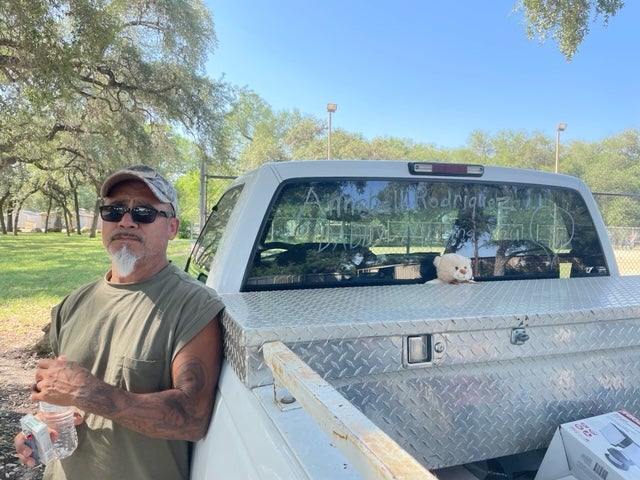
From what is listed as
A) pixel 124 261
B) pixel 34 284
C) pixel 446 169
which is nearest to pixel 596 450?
pixel 446 169

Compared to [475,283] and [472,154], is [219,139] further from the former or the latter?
[472,154]

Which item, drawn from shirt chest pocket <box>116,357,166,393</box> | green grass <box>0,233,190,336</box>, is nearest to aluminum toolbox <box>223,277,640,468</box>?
shirt chest pocket <box>116,357,166,393</box>

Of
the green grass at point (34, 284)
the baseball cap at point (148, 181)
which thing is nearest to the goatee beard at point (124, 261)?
the baseball cap at point (148, 181)

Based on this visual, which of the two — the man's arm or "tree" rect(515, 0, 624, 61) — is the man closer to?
the man's arm

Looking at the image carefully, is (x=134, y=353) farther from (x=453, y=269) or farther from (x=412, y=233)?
(x=453, y=269)

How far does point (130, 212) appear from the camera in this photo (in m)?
1.91

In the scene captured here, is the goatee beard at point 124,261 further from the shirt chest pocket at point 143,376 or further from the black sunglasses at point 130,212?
the shirt chest pocket at point 143,376

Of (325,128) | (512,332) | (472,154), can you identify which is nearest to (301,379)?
(512,332)

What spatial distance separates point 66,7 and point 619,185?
27.6m

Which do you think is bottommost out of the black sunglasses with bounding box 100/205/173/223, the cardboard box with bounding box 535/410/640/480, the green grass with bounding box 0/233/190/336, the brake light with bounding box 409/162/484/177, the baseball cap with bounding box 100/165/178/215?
the green grass with bounding box 0/233/190/336

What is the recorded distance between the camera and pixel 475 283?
8.76 feet

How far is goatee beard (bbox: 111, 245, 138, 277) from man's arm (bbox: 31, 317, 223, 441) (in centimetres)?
41

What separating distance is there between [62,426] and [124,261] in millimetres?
645

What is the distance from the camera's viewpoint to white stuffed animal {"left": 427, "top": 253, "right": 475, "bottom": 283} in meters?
2.60
